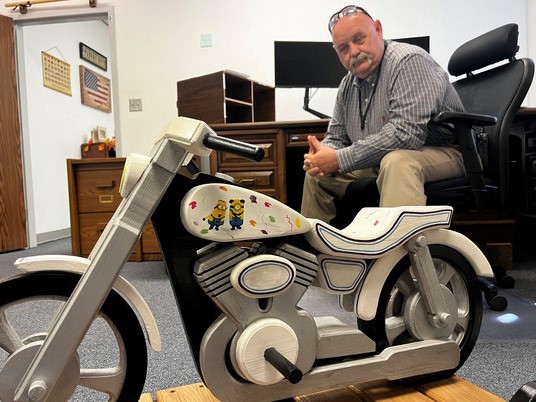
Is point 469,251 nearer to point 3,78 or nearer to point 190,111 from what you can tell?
point 190,111

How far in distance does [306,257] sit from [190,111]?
192 centimetres

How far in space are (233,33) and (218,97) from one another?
132 cm

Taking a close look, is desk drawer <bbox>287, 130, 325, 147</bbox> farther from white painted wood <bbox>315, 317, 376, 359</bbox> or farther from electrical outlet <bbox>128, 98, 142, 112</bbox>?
electrical outlet <bbox>128, 98, 142, 112</bbox>

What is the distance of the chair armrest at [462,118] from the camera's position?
131 centimetres

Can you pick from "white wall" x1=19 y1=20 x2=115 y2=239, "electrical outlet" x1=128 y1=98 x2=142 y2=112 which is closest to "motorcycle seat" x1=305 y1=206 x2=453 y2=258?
"electrical outlet" x1=128 y1=98 x2=142 y2=112

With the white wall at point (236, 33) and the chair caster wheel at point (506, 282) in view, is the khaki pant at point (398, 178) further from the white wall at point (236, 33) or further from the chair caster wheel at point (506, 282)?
the white wall at point (236, 33)

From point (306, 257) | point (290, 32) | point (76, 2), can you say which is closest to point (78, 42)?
point (76, 2)

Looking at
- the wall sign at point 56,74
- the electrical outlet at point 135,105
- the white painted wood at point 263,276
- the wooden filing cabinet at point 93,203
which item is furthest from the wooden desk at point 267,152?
the wall sign at point 56,74

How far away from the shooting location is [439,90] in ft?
4.64

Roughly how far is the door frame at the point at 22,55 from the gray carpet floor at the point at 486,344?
2.08m

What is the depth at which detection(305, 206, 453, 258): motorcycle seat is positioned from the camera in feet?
2.74

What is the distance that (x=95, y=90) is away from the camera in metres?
5.38

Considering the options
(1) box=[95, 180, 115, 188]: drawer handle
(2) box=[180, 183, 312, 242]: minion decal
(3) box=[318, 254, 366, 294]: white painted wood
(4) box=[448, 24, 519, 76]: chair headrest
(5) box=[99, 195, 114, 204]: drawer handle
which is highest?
Answer: (4) box=[448, 24, 519, 76]: chair headrest

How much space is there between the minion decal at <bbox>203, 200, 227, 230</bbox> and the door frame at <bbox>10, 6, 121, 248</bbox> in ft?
10.4
